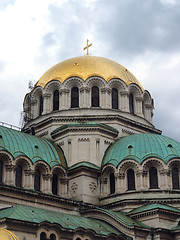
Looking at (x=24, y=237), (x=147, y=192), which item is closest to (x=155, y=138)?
(x=147, y=192)

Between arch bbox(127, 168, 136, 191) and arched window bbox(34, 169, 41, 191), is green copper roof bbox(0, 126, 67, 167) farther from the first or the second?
arch bbox(127, 168, 136, 191)

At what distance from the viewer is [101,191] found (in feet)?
119

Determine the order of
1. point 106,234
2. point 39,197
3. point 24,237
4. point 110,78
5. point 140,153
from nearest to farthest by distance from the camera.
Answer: point 24,237 → point 106,234 → point 39,197 → point 140,153 → point 110,78

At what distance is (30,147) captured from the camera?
35625mm

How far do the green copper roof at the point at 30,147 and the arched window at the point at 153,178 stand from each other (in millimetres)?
6573

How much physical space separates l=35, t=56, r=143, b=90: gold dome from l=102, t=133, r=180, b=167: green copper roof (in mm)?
6470

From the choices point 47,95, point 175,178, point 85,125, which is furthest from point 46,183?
point 47,95

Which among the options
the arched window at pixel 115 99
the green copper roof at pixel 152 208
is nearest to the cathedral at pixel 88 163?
the arched window at pixel 115 99

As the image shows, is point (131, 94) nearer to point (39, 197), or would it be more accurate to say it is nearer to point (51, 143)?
point (51, 143)

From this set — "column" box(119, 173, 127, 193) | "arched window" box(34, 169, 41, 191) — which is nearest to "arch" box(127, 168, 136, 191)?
"column" box(119, 173, 127, 193)

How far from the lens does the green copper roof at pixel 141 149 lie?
118ft

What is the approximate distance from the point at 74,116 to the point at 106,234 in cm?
1258

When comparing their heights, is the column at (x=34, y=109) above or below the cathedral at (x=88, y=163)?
above

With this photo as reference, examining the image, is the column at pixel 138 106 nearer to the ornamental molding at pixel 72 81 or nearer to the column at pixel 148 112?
the column at pixel 148 112
